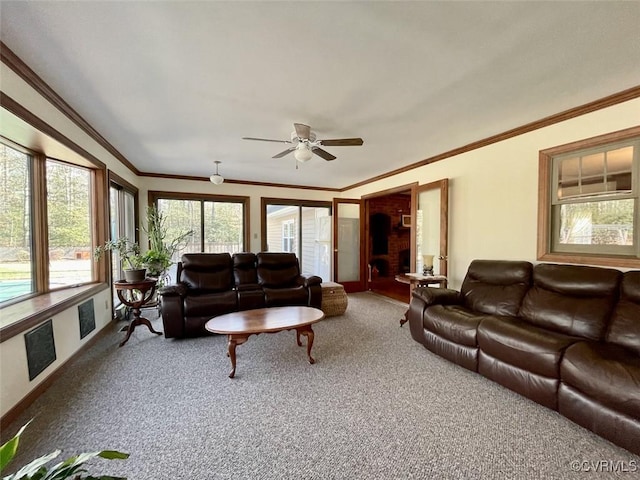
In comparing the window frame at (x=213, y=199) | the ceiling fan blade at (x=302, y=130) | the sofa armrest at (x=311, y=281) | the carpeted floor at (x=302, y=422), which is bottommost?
the carpeted floor at (x=302, y=422)

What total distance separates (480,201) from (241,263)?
3.55 m

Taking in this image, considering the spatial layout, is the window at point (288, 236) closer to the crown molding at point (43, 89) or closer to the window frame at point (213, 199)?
the window frame at point (213, 199)

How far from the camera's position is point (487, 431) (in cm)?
179

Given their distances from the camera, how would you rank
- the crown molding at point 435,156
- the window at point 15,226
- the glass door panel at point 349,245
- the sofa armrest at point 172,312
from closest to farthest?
the crown molding at point 435,156 → the window at point 15,226 → the sofa armrest at point 172,312 → the glass door panel at point 349,245

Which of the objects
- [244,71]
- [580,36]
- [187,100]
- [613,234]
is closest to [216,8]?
[244,71]

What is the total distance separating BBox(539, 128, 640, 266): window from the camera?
2.53 m

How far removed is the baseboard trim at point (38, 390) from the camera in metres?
1.86

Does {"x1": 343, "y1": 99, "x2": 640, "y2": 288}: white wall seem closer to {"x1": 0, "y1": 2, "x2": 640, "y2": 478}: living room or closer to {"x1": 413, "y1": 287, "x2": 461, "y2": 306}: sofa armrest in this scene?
{"x1": 0, "y1": 2, "x2": 640, "y2": 478}: living room

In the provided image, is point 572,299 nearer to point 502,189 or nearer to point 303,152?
point 502,189

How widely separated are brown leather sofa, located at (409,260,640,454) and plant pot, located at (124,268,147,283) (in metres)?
3.33

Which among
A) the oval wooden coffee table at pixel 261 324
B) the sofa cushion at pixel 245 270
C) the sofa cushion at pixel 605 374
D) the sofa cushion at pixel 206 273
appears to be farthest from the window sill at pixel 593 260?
the sofa cushion at pixel 206 273

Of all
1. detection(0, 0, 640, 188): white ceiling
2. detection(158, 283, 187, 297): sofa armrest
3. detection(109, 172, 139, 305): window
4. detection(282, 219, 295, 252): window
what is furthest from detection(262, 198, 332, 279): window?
detection(0, 0, 640, 188): white ceiling

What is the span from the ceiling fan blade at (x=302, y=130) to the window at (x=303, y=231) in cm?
358

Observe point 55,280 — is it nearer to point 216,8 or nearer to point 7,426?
point 7,426
